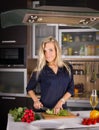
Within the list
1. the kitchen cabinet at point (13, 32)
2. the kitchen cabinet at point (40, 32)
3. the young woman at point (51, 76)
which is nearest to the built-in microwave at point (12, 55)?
the kitchen cabinet at point (13, 32)

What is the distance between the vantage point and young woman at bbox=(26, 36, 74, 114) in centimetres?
269

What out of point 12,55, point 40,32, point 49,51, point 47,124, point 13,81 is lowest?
point 13,81

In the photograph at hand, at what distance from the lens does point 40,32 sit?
Result: 14.2 feet

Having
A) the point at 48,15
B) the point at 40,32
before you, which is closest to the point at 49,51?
the point at 48,15

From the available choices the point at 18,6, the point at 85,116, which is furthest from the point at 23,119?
the point at 18,6

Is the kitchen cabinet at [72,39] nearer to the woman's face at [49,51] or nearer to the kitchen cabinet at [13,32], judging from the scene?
the kitchen cabinet at [13,32]

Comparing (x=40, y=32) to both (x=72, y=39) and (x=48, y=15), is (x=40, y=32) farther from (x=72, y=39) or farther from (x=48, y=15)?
(x=48, y=15)

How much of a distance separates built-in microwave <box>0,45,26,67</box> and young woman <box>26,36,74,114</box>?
55.5 inches

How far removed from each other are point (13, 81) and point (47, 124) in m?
2.36

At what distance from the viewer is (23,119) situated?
2045 mm

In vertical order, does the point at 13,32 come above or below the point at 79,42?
above

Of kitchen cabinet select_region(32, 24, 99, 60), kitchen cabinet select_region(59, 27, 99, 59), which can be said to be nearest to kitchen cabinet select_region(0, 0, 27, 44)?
kitchen cabinet select_region(32, 24, 99, 60)

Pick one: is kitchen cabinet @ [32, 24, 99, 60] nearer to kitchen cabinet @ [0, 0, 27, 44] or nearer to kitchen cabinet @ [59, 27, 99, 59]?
kitchen cabinet @ [59, 27, 99, 59]

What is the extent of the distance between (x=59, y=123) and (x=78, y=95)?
226 centimetres
